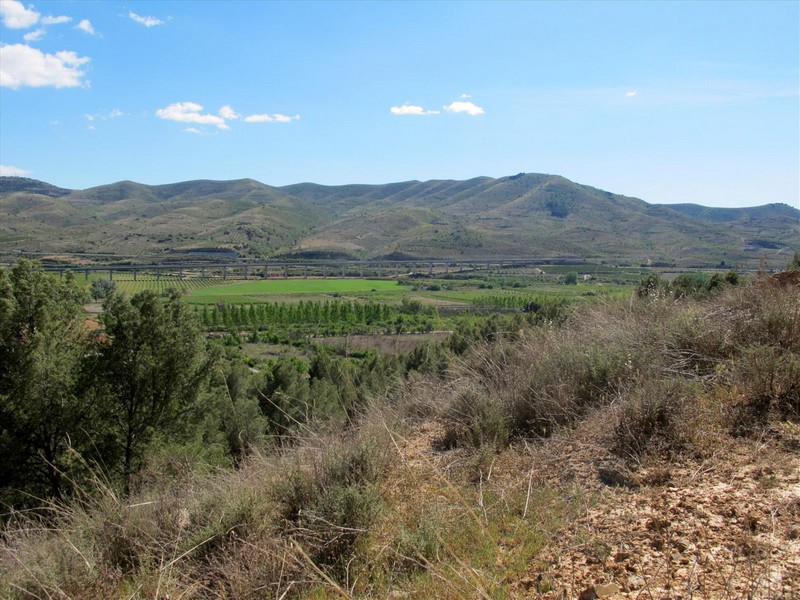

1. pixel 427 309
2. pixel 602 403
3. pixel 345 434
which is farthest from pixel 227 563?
pixel 427 309

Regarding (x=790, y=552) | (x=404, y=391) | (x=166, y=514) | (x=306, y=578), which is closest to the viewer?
(x=790, y=552)

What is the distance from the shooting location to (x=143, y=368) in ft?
44.1

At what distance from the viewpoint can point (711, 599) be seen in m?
2.35

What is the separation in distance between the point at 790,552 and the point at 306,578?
2.69 metres

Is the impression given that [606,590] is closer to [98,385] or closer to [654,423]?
[654,423]

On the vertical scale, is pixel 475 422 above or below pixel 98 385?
above

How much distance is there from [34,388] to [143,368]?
2426 millimetres

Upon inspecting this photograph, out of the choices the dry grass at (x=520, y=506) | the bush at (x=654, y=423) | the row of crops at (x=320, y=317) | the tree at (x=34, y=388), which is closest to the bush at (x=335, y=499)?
the dry grass at (x=520, y=506)

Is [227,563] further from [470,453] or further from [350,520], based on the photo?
[470,453]

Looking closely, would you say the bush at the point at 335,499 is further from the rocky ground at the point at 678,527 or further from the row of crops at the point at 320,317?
the row of crops at the point at 320,317

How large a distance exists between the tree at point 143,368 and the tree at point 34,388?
2.72ft

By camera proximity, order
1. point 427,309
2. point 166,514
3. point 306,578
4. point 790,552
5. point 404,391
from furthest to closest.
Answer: point 427,309 < point 404,391 < point 166,514 < point 306,578 < point 790,552

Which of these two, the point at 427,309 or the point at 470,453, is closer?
the point at 470,453

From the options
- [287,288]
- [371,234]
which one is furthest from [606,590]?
[371,234]
